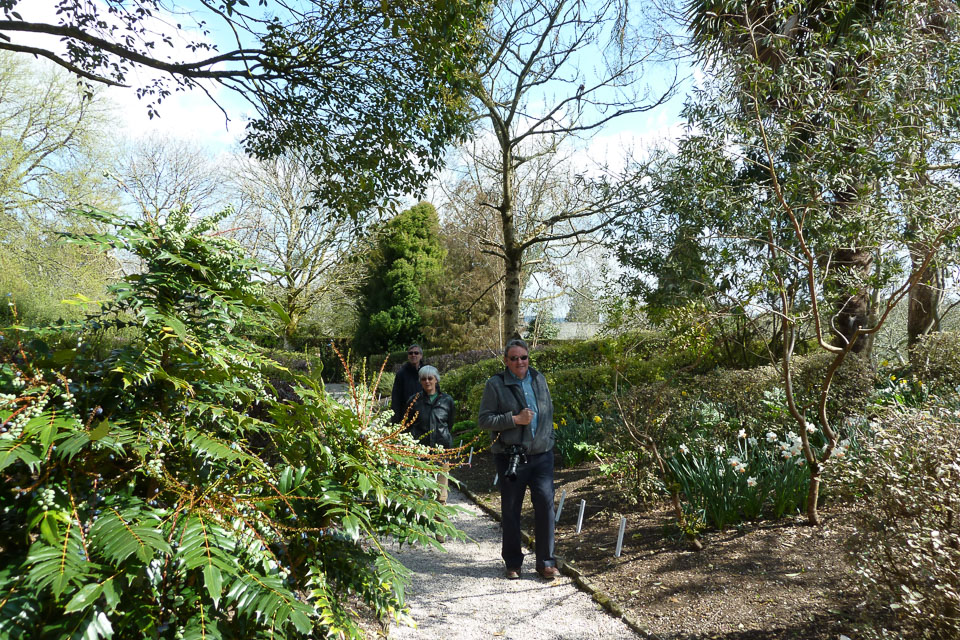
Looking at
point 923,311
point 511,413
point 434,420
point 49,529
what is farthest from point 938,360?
point 49,529

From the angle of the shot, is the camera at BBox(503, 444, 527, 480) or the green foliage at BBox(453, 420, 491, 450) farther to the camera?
the green foliage at BBox(453, 420, 491, 450)

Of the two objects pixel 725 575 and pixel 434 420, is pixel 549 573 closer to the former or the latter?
pixel 725 575

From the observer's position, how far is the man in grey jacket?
15.8 feet

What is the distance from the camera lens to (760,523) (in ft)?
16.5

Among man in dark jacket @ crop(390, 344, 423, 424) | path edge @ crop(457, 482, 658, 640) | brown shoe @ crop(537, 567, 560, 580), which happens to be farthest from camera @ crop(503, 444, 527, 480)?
man in dark jacket @ crop(390, 344, 423, 424)

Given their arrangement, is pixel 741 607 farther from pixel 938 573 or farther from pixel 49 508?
pixel 49 508

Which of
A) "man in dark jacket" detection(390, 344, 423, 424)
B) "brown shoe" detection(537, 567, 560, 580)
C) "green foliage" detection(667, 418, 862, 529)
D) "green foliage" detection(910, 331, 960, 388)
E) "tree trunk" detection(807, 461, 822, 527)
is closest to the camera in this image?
"tree trunk" detection(807, 461, 822, 527)

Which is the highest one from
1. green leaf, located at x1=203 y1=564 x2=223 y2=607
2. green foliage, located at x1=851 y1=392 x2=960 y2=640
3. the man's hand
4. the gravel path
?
the man's hand

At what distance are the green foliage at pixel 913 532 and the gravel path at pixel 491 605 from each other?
1501mm

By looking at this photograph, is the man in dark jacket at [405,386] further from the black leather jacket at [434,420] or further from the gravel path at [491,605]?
the gravel path at [491,605]

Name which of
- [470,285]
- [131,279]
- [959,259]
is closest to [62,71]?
[470,285]

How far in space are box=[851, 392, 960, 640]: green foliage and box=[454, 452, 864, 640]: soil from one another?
0.38 meters

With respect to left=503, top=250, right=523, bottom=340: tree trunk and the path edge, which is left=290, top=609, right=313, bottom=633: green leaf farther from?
left=503, top=250, right=523, bottom=340: tree trunk

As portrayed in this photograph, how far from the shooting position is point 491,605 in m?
4.40
